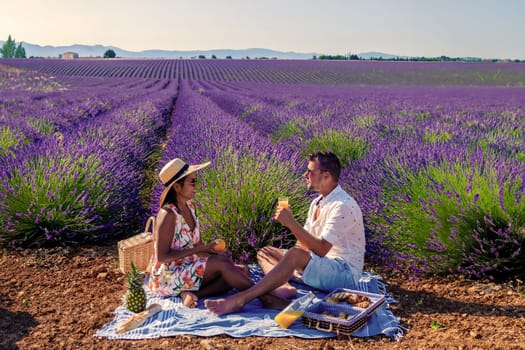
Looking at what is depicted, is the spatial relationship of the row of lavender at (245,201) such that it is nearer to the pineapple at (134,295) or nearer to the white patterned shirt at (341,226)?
the white patterned shirt at (341,226)

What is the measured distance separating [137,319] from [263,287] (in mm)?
703

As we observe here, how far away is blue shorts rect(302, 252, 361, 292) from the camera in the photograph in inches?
136

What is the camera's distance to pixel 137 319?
10.1ft

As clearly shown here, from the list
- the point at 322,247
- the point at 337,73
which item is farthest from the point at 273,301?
the point at 337,73

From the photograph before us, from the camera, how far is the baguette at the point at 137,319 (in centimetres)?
300

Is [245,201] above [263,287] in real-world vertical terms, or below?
above

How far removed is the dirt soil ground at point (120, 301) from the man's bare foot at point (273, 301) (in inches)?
15.0

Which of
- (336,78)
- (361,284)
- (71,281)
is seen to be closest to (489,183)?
(361,284)

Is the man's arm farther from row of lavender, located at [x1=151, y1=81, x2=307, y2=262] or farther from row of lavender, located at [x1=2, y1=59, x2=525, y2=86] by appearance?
row of lavender, located at [x1=2, y1=59, x2=525, y2=86]

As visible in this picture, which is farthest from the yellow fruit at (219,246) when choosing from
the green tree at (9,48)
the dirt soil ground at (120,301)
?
the green tree at (9,48)

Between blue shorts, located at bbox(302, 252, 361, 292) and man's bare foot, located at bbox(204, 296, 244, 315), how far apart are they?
0.48 m

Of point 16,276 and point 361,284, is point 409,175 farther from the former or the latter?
point 16,276

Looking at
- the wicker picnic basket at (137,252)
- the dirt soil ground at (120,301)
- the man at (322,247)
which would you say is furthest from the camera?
the wicker picnic basket at (137,252)

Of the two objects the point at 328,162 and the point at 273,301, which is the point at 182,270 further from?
the point at 328,162
